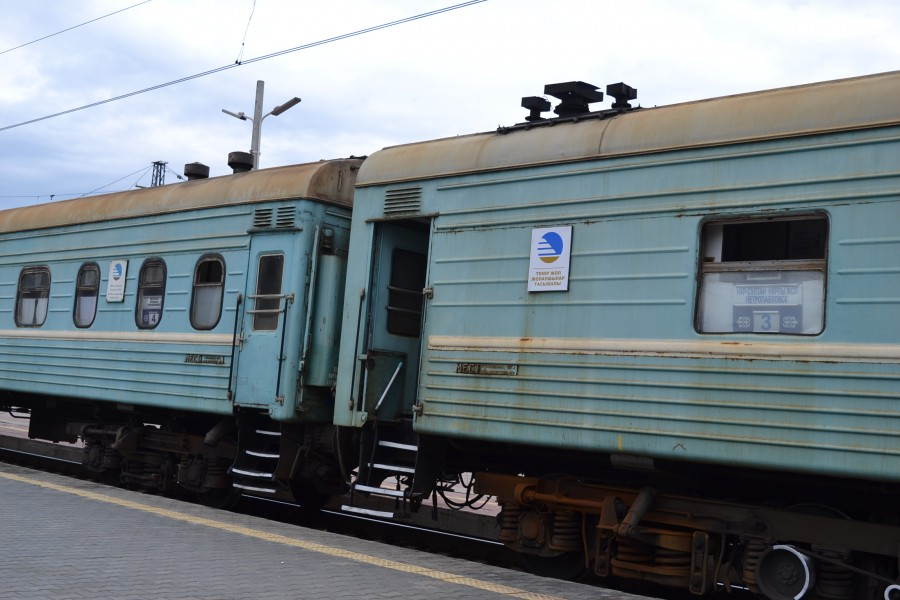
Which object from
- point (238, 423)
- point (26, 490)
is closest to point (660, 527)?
point (238, 423)

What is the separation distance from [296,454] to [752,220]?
5.57m

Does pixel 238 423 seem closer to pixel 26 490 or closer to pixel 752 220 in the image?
pixel 26 490

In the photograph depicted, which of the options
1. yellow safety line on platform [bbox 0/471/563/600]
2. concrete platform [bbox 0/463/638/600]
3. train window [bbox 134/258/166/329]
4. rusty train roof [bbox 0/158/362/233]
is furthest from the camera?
train window [bbox 134/258/166/329]

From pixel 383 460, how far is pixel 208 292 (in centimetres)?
339

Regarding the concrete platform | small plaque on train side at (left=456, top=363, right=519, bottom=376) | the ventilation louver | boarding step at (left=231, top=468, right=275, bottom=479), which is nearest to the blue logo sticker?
small plaque on train side at (left=456, top=363, right=519, bottom=376)

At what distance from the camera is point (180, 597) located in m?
5.77

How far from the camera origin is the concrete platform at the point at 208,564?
6059 millimetres

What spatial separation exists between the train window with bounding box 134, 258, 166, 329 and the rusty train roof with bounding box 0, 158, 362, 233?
692 mm

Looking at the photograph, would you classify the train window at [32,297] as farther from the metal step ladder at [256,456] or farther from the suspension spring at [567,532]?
the suspension spring at [567,532]

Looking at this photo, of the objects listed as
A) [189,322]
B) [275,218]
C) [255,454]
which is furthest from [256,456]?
[275,218]

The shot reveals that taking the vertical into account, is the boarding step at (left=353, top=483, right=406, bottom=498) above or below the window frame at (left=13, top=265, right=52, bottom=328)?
below

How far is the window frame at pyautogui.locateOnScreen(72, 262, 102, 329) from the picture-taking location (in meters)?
13.2

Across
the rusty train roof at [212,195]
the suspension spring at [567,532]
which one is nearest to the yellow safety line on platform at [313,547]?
the suspension spring at [567,532]

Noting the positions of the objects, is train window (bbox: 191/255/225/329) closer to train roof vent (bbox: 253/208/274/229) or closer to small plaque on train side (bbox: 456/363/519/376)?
train roof vent (bbox: 253/208/274/229)
